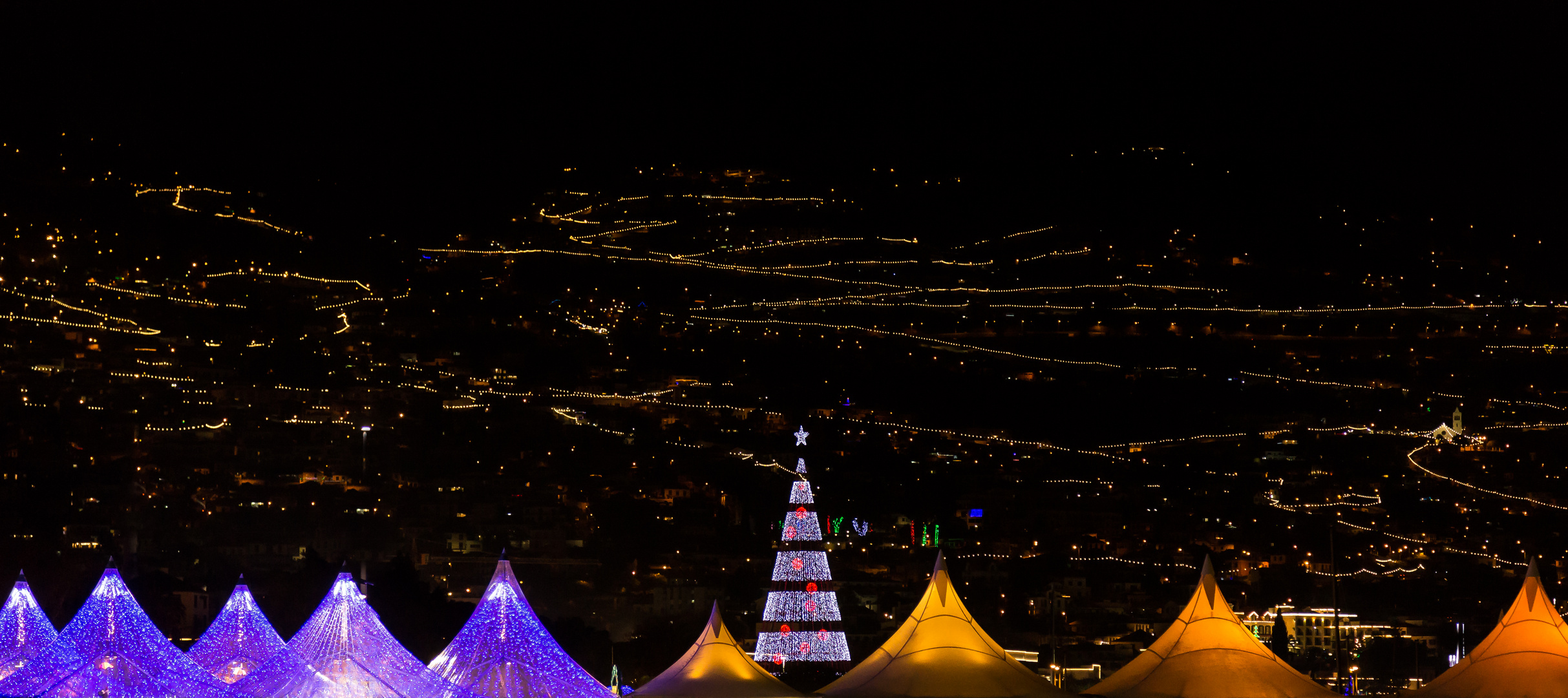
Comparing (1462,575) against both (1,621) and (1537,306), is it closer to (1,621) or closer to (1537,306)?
(1537,306)

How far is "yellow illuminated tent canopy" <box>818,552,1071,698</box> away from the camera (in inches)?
530

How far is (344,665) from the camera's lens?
46.5ft

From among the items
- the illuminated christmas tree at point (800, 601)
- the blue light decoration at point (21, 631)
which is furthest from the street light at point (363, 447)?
the blue light decoration at point (21, 631)

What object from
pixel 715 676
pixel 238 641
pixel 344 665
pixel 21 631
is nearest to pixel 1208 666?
pixel 715 676

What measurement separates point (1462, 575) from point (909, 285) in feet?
84.4

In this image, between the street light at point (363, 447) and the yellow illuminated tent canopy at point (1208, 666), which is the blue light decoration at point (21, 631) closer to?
the yellow illuminated tent canopy at point (1208, 666)

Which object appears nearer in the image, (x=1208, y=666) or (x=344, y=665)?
(x=1208, y=666)

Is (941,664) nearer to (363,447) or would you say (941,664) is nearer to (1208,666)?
(1208,666)

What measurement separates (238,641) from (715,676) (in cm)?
469

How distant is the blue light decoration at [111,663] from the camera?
13914 millimetres

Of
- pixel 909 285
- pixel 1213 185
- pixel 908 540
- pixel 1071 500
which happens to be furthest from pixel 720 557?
pixel 1213 185

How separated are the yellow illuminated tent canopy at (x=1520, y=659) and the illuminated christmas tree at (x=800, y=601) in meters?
7.78

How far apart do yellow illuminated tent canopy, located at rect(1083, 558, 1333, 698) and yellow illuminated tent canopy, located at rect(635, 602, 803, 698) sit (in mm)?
2824

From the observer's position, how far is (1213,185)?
2468 inches
